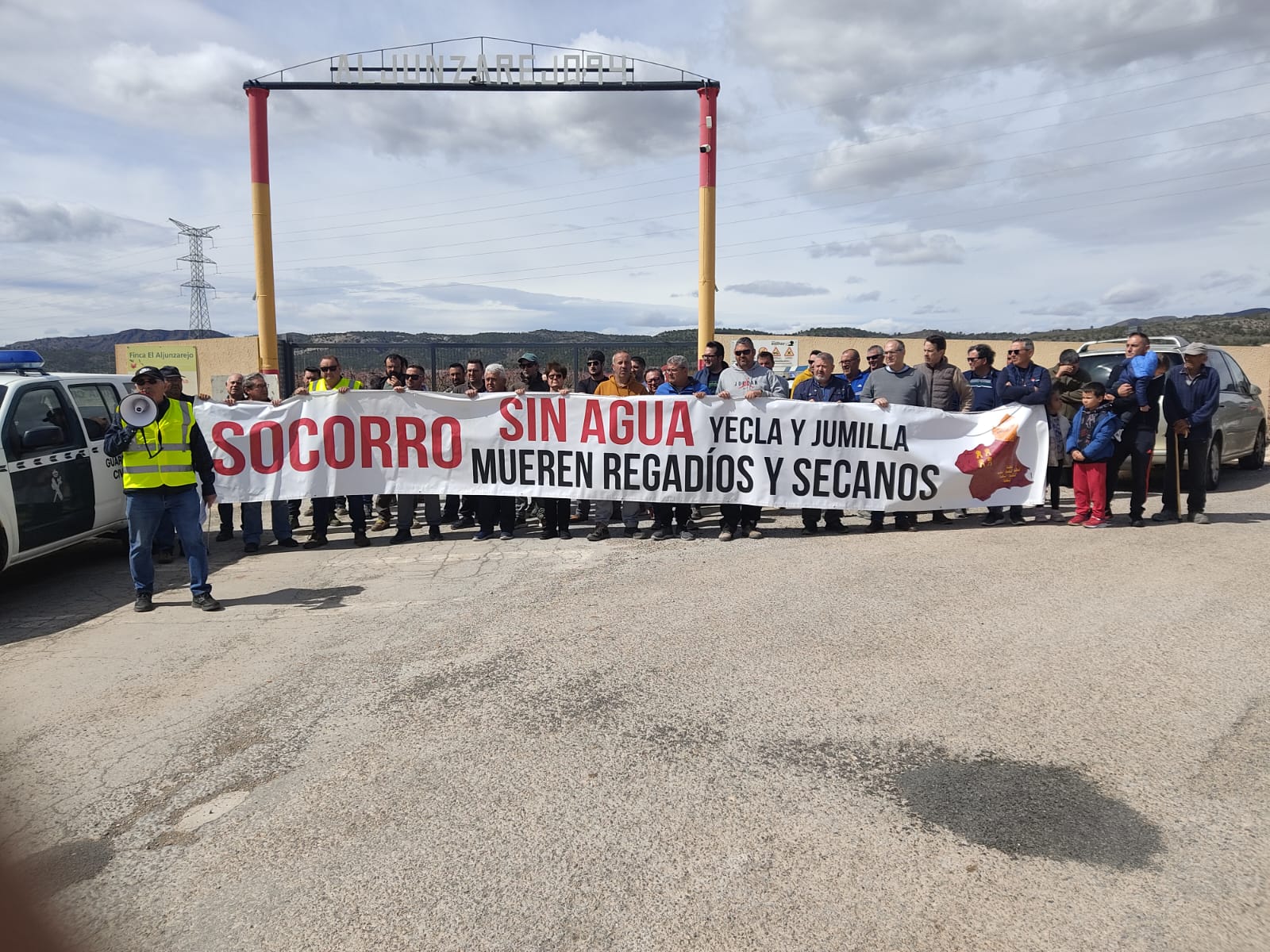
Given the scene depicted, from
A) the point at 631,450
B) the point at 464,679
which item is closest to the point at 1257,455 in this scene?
the point at 631,450

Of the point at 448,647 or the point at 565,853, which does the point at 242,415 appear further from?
the point at 565,853

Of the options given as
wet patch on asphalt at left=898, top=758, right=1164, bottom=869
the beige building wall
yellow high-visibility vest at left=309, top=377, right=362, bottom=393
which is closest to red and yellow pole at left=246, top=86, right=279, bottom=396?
the beige building wall

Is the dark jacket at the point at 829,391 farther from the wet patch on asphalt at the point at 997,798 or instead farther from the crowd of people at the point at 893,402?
the wet patch on asphalt at the point at 997,798

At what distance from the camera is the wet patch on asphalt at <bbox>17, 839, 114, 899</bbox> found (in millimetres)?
3025

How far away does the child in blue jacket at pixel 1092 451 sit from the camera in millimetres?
8438

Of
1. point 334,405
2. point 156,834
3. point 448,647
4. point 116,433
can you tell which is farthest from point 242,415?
point 156,834

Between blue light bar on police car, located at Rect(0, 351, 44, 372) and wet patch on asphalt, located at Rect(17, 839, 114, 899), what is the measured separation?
22.5 feet

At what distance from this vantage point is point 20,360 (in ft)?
27.3

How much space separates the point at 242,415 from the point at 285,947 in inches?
289

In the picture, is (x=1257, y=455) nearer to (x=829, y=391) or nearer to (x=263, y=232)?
(x=829, y=391)

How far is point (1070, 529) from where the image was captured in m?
8.32

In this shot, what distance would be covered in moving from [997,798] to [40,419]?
841 cm

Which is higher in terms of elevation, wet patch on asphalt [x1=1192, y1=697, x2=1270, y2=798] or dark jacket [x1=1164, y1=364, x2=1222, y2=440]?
dark jacket [x1=1164, y1=364, x2=1222, y2=440]

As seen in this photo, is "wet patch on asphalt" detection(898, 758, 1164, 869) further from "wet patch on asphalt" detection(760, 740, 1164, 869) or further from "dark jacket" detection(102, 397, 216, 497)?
"dark jacket" detection(102, 397, 216, 497)
